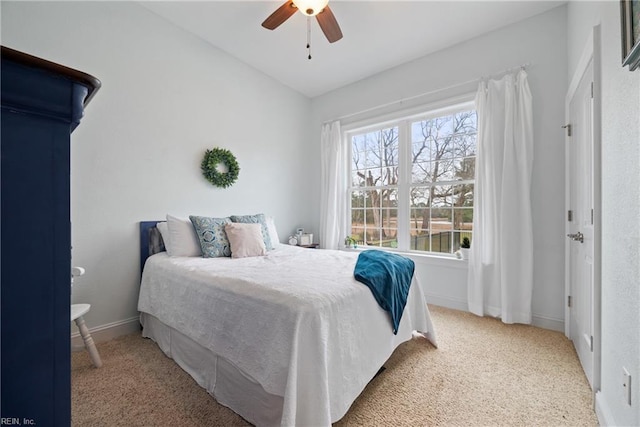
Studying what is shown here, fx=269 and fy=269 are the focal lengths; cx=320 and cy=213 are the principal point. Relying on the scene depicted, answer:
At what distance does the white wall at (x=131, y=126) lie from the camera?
215 centimetres

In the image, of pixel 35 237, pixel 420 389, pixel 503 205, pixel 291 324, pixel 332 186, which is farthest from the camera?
pixel 332 186

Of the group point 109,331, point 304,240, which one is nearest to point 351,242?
point 304,240

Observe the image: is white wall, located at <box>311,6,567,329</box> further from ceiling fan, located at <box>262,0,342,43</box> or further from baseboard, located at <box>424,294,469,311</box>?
ceiling fan, located at <box>262,0,342,43</box>

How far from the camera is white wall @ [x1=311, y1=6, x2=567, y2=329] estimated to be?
8.05 feet

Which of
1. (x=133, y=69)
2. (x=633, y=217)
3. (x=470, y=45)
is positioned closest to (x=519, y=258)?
(x=633, y=217)

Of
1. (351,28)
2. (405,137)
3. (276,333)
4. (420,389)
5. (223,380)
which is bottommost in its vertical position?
(420,389)

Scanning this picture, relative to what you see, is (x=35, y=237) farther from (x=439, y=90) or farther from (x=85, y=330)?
(x=439, y=90)

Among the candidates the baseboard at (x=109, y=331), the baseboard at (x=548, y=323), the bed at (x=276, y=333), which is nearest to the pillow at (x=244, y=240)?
the bed at (x=276, y=333)

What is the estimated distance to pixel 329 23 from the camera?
85.2 inches

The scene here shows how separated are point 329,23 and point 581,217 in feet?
7.98

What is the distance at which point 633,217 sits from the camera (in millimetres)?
1098

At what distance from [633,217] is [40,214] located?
1.88m

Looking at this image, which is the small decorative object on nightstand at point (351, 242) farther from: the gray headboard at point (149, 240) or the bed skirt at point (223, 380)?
the bed skirt at point (223, 380)

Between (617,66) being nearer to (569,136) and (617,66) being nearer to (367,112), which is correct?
(569,136)
